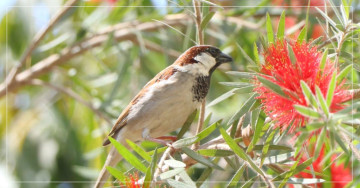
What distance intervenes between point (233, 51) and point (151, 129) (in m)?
0.84

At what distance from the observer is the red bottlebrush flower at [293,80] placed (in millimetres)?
1047

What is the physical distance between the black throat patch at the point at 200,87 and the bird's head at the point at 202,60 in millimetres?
14

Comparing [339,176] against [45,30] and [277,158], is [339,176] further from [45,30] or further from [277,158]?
[45,30]

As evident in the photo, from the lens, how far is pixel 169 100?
64.0 inches

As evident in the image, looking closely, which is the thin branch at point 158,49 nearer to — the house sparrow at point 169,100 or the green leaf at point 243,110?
the house sparrow at point 169,100

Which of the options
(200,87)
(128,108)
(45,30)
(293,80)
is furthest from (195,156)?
(45,30)

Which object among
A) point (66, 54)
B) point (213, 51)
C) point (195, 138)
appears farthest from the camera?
point (66, 54)

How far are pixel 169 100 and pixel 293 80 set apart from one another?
0.61 metres

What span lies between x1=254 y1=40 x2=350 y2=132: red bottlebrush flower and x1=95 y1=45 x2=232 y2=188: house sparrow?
0.40 meters

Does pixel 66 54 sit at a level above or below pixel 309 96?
below

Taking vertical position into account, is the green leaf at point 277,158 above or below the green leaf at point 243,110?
below

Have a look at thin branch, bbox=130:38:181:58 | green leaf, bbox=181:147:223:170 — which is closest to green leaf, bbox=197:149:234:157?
green leaf, bbox=181:147:223:170

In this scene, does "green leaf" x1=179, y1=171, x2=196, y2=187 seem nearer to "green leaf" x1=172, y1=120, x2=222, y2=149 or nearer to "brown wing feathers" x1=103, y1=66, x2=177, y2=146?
"green leaf" x1=172, y1=120, x2=222, y2=149

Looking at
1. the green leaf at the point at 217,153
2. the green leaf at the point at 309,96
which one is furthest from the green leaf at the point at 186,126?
the green leaf at the point at 309,96
